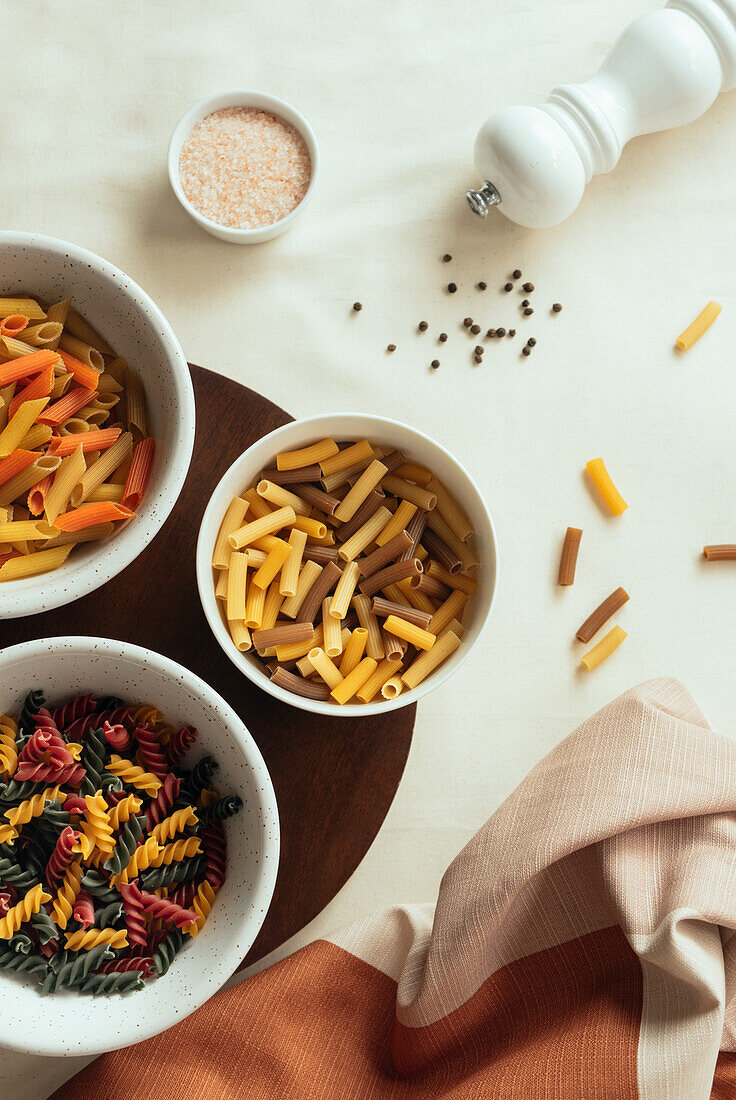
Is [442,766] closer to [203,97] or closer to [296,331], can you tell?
[296,331]

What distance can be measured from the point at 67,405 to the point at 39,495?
12 cm

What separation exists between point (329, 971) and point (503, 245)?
1310mm

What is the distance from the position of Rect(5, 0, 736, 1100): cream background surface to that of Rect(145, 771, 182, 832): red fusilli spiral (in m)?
0.55

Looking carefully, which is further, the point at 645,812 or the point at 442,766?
the point at 442,766

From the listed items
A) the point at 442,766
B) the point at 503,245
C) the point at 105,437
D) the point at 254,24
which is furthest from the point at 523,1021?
the point at 254,24

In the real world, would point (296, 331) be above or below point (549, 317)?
below

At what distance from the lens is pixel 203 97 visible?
5.63ft

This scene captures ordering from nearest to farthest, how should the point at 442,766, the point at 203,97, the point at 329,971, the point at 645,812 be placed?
the point at 645,812, the point at 329,971, the point at 442,766, the point at 203,97

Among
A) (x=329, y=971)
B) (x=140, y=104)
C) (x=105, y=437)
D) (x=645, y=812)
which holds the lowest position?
(x=329, y=971)

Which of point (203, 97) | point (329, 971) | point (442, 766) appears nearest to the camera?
point (329, 971)

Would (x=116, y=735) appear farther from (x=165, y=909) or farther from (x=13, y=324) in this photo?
(x=13, y=324)

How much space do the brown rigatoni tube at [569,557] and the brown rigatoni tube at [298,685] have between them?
57cm

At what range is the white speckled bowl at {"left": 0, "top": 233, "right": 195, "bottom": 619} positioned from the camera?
42.9 inches

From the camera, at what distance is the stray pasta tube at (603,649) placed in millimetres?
1644
